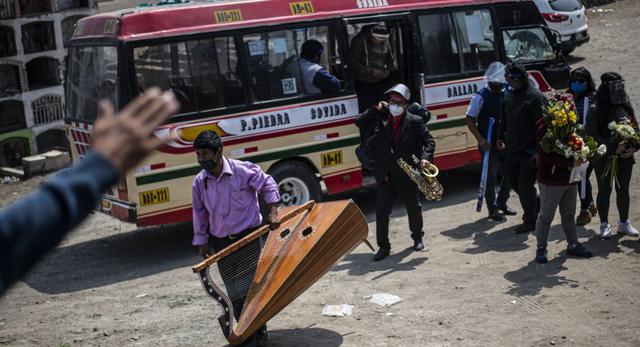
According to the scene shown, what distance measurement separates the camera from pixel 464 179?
14.2 m

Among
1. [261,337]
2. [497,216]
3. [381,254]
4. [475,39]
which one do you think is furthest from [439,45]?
[261,337]

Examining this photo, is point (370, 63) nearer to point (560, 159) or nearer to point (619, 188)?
point (619, 188)

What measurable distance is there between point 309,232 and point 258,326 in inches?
34.9

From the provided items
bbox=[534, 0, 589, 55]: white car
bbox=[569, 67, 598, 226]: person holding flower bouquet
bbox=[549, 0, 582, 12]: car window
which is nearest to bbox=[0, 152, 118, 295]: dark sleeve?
bbox=[569, 67, 598, 226]: person holding flower bouquet

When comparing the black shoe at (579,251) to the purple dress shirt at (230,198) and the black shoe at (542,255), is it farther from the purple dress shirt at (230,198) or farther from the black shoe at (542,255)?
the purple dress shirt at (230,198)

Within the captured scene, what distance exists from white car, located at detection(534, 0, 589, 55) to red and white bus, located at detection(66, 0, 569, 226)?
789 cm

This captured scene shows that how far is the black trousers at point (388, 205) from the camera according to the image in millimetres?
10188

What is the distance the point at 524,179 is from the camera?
34.1ft

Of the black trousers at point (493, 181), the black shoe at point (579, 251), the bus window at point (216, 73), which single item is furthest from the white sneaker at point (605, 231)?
the bus window at point (216, 73)

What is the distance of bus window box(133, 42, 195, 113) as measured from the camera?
10711 mm

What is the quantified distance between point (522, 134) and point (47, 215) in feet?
27.6

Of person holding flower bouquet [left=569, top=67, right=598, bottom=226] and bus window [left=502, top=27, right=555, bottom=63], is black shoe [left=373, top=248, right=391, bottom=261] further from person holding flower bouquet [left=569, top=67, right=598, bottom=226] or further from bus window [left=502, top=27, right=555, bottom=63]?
bus window [left=502, top=27, right=555, bottom=63]

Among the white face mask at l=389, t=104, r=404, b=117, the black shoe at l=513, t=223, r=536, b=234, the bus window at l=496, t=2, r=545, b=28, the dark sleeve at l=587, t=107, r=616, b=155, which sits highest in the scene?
the bus window at l=496, t=2, r=545, b=28

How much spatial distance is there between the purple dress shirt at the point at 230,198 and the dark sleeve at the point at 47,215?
214 inches
